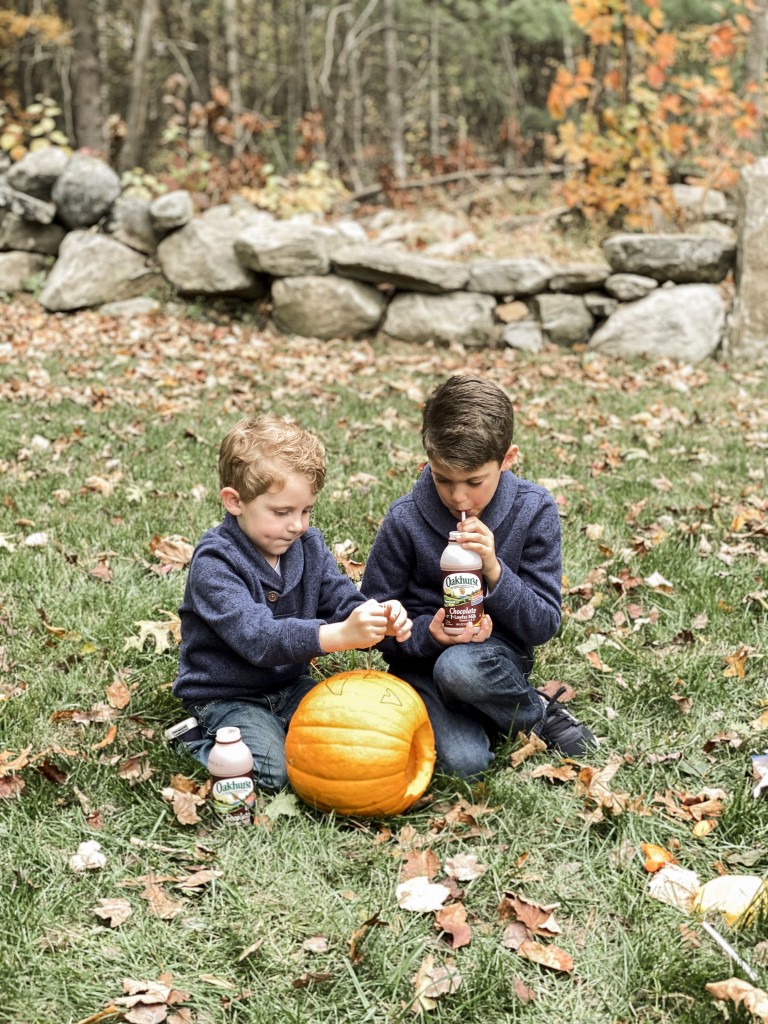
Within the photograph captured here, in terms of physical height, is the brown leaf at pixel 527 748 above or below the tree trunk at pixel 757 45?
below

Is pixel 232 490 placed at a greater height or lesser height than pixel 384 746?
greater

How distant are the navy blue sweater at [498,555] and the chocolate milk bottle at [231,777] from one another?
2.21 ft

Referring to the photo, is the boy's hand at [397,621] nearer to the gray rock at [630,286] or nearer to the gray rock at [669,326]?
the gray rock at [669,326]

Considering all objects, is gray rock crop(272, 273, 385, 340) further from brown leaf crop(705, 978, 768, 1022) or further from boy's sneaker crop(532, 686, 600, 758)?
brown leaf crop(705, 978, 768, 1022)

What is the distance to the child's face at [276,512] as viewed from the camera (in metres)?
2.84

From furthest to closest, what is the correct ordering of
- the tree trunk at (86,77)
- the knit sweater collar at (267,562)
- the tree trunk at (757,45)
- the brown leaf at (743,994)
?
the tree trunk at (86,77), the tree trunk at (757,45), the knit sweater collar at (267,562), the brown leaf at (743,994)

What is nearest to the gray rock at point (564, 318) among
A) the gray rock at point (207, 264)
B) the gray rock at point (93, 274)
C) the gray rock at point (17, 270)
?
the gray rock at point (207, 264)

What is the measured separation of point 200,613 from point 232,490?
0.39 metres

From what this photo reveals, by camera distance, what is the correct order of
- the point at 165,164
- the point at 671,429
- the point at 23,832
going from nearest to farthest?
1. the point at 23,832
2. the point at 671,429
3. the point at 165,164

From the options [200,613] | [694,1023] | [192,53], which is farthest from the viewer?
[192,53]

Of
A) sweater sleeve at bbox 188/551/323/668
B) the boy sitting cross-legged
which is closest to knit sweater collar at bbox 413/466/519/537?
the boy sitting cross-legged

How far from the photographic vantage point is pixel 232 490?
2.90 m

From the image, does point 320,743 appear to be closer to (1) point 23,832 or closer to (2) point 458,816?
(2) point 458,816

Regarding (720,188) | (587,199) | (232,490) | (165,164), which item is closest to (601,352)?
(587,199)
